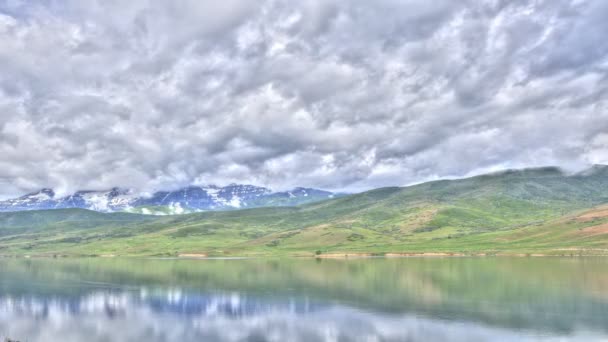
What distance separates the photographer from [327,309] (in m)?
90.4

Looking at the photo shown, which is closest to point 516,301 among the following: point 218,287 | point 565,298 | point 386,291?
point 565,298

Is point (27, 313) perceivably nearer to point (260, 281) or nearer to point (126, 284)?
point (126, 284)

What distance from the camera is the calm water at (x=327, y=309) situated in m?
69.0

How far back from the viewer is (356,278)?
144 m

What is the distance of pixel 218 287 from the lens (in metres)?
130

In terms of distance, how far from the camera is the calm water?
69000mm

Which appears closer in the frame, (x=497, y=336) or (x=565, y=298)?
(x=497, y=336)

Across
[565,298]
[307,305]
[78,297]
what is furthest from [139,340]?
[565,298]

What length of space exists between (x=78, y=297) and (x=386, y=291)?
73188mm

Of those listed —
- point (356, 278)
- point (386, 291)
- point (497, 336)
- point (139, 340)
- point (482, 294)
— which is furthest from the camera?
point (356, 278)

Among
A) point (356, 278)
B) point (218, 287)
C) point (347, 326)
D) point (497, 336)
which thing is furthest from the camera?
point (356, 278)

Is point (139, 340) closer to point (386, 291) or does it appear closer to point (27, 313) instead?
point (27, 313)

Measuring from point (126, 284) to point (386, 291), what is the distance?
78.9 m

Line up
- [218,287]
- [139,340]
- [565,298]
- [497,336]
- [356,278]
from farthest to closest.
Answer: [356,278]
[218,287]
[565,298]
[139,340]
[497,336]
